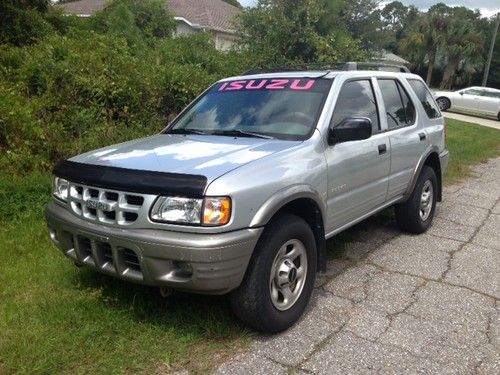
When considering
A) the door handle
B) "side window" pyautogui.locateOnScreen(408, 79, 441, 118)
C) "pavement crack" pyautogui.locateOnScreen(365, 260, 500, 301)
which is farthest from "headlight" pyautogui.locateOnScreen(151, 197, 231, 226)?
"side window" pyautogui.locateOnScreen(408, 79, 441, 118)

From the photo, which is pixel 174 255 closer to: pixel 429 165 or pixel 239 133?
pixel 239 133

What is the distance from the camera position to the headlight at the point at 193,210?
2.88 metres

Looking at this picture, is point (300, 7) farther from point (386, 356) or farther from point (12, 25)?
point (386, 356)

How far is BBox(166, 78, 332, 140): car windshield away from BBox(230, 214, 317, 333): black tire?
78cm

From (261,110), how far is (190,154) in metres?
0.96

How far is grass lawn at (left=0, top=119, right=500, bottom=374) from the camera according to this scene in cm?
295

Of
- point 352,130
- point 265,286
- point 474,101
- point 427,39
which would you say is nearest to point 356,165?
point 352,130

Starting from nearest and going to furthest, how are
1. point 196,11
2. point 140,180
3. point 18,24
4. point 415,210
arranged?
point 140,180
point 415,210
point 18,24
point 196,11

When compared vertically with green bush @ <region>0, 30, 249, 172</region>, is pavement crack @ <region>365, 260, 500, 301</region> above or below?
below

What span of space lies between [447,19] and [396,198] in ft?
168

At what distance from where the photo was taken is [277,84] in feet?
14.3

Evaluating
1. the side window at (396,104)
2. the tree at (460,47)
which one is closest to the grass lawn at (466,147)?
the side window at (396,104)

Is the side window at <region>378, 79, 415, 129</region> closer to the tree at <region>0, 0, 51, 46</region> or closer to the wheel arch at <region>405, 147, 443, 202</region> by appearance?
the wheel arch at <region>405, 147, 443, 202</region>

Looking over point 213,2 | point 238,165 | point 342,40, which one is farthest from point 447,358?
point 213,2
